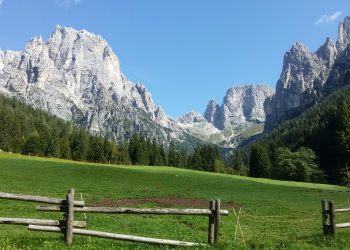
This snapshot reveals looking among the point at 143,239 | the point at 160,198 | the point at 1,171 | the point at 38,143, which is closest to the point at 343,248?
the point at 143,239

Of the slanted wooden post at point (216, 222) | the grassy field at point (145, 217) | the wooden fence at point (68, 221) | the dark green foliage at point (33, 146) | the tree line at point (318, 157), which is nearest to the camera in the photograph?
the wooden fence at point (68, 221)

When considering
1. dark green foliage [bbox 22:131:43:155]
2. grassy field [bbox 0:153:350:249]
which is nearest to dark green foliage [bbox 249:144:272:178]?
dark green foliage [bbox 22:131:43:155]

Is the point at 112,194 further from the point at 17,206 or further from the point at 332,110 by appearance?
the point at 332,110

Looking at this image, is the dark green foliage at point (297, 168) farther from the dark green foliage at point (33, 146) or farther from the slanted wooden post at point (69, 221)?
the slanted wooden post at point (69, 221)

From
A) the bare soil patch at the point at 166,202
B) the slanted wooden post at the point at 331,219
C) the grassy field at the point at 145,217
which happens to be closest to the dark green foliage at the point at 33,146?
the grassy field at the point at 145,217

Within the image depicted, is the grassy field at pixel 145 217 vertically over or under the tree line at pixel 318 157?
under

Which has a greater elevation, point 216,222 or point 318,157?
point 318,157

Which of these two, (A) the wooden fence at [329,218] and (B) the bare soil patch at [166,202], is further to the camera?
(B) the bare soil patch at [166,202]

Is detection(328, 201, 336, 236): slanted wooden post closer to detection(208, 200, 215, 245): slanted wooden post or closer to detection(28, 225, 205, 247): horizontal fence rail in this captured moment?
detection(208, 200, 215, 245): slanted wooden post

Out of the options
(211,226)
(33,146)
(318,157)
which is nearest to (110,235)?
(211,226)

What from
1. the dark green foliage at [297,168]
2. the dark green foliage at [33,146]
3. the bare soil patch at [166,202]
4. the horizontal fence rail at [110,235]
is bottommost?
the horizontal fence rail at [110,235]

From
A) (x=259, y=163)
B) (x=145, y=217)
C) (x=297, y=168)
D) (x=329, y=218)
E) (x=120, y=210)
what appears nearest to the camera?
(x=120, y=210)

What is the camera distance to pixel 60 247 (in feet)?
55.3

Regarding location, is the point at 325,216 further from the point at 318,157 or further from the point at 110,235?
the point at 318,157
